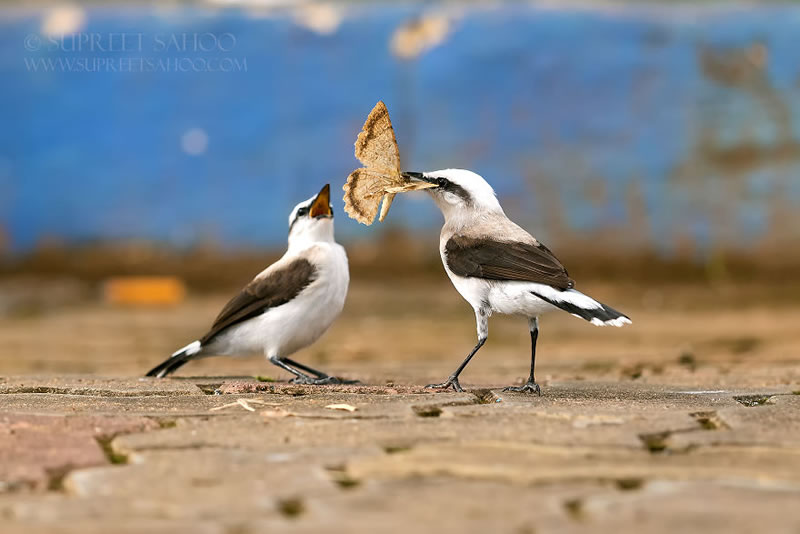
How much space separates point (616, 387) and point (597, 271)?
9859 mm

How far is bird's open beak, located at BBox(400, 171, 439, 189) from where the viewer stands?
512 cm

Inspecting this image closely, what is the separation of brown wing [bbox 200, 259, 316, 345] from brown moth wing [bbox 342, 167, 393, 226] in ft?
2.09

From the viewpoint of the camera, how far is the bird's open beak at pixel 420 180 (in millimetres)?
5121

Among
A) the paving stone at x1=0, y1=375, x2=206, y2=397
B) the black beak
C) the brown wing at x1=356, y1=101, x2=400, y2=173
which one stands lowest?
the paving stone at x1=0, y1=375, x2=206, y2=397

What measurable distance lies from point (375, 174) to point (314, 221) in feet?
3.29

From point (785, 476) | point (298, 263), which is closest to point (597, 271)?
point (298, 263)

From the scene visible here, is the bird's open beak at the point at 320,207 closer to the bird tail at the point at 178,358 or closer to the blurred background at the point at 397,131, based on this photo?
the bird tail at the point at 178,358

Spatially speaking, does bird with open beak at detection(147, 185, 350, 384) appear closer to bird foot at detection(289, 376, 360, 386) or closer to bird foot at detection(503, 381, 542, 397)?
bird foot at detection(289, 376, 360, 386)

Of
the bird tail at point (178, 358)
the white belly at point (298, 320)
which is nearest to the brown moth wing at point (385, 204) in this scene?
the white belly at point (298, 320)

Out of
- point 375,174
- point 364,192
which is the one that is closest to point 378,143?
point 375,174

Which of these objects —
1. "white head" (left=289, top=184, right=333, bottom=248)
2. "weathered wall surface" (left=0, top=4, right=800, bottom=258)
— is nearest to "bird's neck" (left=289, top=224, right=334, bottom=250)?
"white head" (left=289, top=184, right=333, bottom=248)

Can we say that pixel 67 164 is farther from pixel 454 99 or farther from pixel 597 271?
pixel 597 271

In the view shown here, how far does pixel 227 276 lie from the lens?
15.0 m

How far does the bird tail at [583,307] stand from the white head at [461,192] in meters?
0.78
